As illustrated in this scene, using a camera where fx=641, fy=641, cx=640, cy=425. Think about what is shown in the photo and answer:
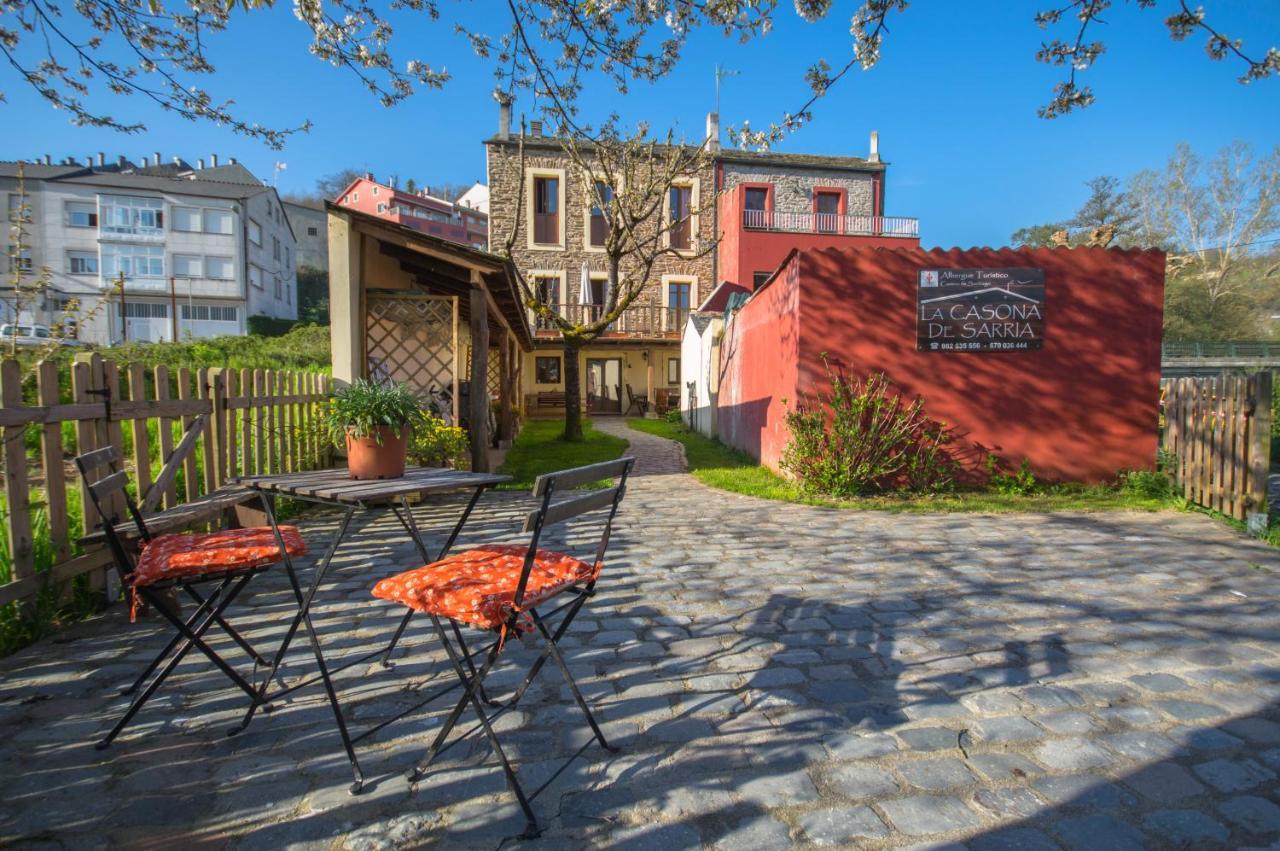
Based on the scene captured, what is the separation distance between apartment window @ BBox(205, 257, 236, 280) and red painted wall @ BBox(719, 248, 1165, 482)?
133 feet

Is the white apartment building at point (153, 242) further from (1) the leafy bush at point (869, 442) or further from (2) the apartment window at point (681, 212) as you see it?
(1) the leafy bush at point (869, 442)

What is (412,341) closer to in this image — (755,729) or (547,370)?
(755,729)

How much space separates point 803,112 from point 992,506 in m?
4.36

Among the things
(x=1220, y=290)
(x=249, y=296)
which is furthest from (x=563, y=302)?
(x=1220, y=290)

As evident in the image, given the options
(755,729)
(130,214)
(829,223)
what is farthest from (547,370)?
(130,214)

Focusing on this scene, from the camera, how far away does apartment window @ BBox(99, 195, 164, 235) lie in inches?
1433

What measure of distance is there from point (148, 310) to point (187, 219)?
19.3ft

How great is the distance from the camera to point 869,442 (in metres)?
6.70

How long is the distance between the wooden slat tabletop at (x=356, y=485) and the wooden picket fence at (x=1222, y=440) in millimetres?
5917

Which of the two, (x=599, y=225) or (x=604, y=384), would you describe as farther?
(x=604, y=384)

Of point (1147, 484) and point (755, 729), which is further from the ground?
point (1147, 484)

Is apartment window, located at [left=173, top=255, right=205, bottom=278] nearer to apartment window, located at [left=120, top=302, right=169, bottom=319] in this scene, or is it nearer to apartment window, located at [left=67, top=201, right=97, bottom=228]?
apartment window, located at [left=120, top=302, right=169, bottom=319]

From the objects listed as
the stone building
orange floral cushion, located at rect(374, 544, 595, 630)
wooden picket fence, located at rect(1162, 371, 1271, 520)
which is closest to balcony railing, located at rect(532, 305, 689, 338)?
the stone building

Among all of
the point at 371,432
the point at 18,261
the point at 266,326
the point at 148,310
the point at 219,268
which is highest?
the point at 219,268
